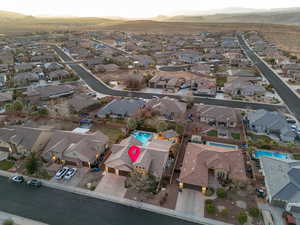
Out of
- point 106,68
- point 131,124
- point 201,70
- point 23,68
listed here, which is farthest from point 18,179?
point 201,70

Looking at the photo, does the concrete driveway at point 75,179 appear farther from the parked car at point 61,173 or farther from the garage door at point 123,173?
the garage door at point 123,173

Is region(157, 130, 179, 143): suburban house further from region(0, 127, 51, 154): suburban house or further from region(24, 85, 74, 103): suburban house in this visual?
region(24, 85, 74, 103): suburban house

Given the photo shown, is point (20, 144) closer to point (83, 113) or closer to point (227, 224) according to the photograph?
point (83, 113)

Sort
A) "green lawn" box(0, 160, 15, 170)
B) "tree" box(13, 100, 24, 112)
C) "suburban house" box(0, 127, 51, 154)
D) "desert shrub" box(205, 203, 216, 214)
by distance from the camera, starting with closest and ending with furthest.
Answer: "desert shrub" box(205, 203, 216, 214), "green lawn" box(0, 160, 15, 170), "suburban house" box(0, 127, 51, 154), "tree" box(13, 100, 24, 112)

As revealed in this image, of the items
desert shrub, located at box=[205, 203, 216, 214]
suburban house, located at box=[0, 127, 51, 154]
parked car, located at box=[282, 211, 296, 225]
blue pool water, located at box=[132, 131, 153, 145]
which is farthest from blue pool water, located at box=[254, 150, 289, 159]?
suburban house, located at box=[0, 127, 51, 154]

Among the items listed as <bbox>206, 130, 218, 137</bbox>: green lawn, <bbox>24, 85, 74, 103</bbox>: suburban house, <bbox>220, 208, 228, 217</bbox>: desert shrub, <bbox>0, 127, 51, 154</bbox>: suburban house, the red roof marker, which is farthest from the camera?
<bbox>24, 85, 74, 103</bbox>: suburban house

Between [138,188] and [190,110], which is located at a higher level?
[190,110]

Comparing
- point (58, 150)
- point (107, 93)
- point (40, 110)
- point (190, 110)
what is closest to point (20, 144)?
point (58, 150)
